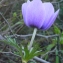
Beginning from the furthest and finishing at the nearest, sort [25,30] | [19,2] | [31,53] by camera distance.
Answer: [19,2] → [25,30] → [31,53]

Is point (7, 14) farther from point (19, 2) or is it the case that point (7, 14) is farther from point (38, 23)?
point (38, 23)

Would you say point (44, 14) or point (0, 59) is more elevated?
point (44, 14)

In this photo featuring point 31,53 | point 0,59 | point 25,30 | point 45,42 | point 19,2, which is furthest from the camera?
point 19,2

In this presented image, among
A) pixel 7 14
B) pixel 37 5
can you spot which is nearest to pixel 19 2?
pixel 7 14

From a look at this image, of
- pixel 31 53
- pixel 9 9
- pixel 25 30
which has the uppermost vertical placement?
pixel 31 53

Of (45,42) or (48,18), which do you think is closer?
A: (48,18)
